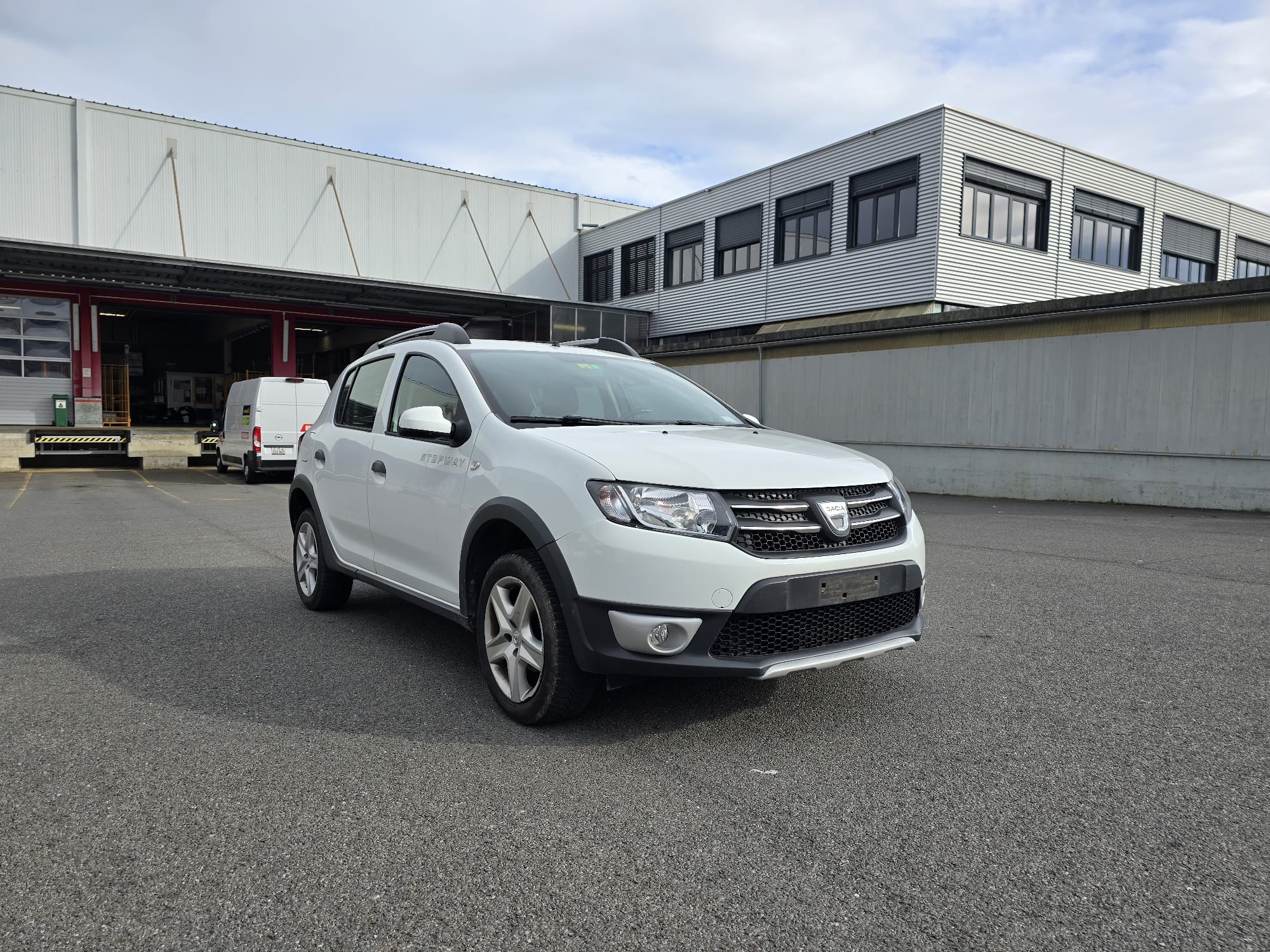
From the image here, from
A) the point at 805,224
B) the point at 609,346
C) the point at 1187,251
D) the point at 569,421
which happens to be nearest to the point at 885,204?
the point at 805,224

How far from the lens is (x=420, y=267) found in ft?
107

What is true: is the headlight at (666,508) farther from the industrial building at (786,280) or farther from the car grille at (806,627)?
the industrial building at (786,280)

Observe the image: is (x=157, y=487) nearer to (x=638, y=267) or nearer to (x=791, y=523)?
(x=791, y=523)

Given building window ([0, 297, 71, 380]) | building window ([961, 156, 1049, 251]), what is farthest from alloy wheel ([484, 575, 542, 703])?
building window ([0, 297, 71, 380])

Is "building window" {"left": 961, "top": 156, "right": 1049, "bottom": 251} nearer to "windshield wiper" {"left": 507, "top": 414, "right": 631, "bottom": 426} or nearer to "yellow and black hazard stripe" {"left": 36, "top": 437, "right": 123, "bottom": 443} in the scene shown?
"windshield wiper" {"left": 507, "top": 414, "right": 631, "bottom": 426}

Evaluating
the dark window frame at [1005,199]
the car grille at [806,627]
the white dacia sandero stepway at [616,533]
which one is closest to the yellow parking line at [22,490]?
the white dacia sandero stepway at [616,533]

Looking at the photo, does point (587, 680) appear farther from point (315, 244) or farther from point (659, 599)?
point (315, 244)

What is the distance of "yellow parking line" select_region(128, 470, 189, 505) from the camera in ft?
49.0

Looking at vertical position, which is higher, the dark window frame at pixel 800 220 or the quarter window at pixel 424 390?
the dark window frame at pixel 800 220

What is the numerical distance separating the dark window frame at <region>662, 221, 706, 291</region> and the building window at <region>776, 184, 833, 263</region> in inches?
133

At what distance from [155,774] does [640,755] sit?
1.76 m

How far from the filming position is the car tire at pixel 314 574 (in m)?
5.84

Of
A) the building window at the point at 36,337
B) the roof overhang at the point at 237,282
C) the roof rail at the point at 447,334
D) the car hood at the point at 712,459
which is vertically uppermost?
the roof overhang at the point at 237,282

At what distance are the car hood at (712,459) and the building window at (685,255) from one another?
83.5ft
